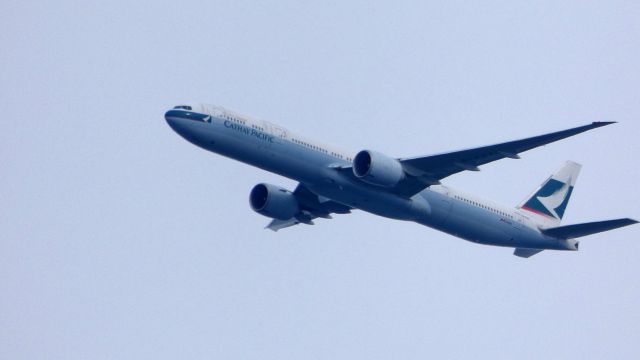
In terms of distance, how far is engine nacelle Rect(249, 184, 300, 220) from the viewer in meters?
52.6

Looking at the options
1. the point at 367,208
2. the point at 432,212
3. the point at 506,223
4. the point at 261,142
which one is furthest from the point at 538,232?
the point at 261,142

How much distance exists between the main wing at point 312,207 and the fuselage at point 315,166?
5.50 metres

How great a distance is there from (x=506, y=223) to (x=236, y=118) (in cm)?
1523

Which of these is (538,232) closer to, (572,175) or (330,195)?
(572,175)

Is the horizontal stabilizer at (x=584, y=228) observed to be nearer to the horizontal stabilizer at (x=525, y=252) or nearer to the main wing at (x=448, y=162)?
the horizontal stabilizer at (x=525, y=252)

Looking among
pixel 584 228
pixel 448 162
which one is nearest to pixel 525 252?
pixel 584 228

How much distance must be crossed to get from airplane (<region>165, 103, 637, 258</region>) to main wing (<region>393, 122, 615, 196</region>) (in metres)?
0.04

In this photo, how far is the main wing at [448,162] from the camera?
45.8 meters

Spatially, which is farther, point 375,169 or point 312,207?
point 312,207

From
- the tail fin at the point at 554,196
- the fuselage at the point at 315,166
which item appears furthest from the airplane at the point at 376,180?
the tail fin at the point at 554,196

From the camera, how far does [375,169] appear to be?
1811 inches

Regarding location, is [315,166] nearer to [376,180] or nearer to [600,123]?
[376,180]

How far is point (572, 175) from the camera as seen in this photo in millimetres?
59406

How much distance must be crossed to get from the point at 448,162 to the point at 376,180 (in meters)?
Answer: 3.77
